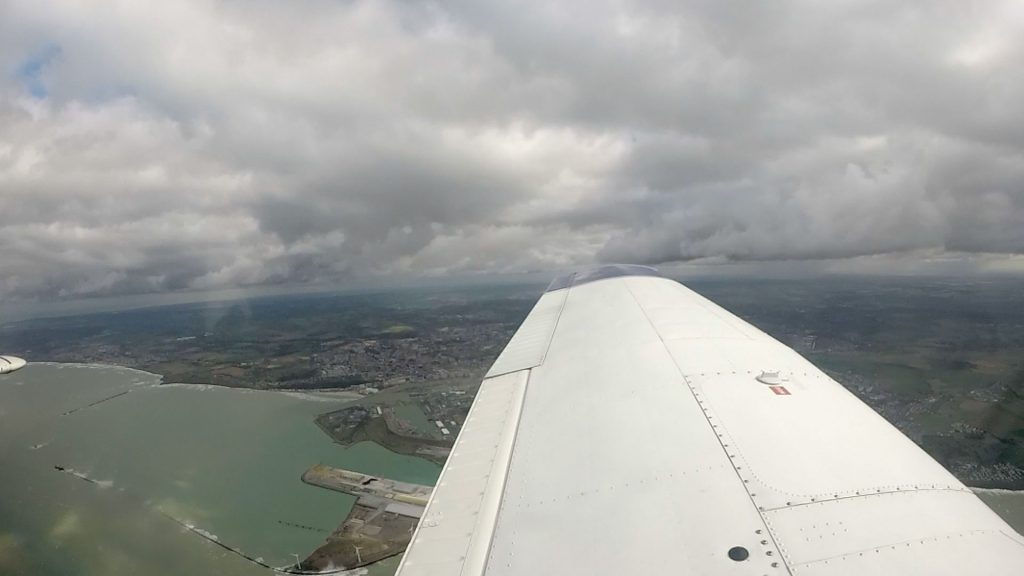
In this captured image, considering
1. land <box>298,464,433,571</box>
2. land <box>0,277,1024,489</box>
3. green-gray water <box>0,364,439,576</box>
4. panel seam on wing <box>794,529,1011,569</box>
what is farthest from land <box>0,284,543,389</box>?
→ panel seam on wing <box>794,529,1011,569</box>

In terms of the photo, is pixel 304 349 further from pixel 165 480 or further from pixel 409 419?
pixel 165 480

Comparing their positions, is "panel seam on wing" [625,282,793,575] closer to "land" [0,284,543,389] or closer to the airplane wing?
the airplane wing

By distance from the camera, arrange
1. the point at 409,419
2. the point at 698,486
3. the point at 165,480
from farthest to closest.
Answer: the point at 409,419 → the point at 165,480 → the point at 698,486

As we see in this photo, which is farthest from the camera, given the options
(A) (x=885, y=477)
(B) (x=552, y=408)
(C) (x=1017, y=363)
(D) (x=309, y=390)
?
(D) (x=309, y=390)

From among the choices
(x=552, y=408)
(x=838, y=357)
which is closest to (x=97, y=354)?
(x=552, y=408)

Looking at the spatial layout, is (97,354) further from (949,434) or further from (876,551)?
(949,434)

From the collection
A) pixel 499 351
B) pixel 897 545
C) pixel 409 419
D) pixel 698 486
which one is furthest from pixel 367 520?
pixel 499 351

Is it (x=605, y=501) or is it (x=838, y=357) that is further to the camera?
(x=838, y=357)
